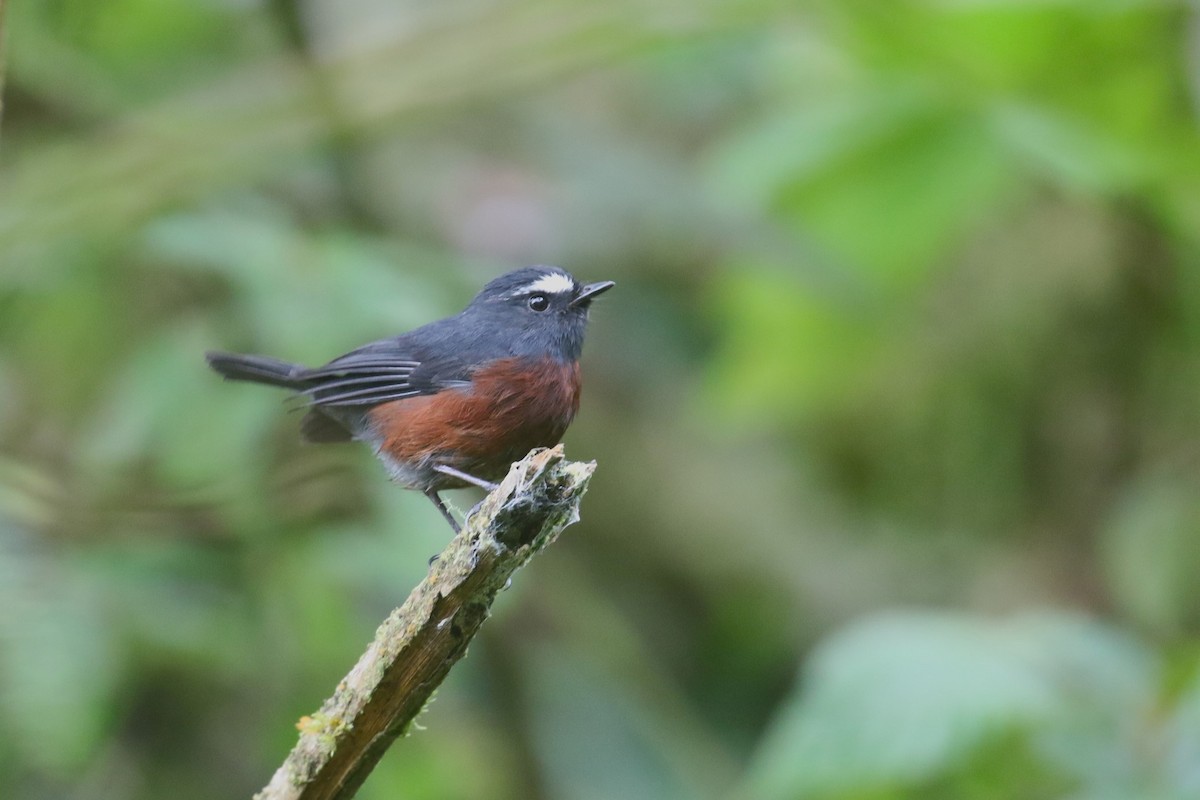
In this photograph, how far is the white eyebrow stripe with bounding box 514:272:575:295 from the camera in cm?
399

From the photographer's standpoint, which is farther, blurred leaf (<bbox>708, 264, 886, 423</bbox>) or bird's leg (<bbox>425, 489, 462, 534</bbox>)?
blurred leaf (<bbox>708, 264, 886, 423</bbox>)

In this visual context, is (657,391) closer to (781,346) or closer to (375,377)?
(781,346)

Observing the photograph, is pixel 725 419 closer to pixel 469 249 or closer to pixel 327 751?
pixel 469 249

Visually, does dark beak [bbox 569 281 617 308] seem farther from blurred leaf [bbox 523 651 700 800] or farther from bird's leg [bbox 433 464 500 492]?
blurred leaf [bbox 523 651 700 800]

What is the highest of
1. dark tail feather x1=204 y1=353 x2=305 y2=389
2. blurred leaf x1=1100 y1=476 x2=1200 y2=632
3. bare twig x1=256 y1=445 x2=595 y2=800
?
blurred leaf x1=1100 y1=476 x2=1200 y2=632

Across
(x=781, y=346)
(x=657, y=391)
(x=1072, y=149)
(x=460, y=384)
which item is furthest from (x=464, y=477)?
(x=657, y=391)

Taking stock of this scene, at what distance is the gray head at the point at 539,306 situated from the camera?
3.91 m

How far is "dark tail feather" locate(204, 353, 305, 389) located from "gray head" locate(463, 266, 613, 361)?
0.54 meters

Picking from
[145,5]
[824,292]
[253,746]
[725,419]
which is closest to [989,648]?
[824,292]

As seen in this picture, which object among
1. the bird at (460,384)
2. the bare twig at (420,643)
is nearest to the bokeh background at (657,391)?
the bird at (460,384)

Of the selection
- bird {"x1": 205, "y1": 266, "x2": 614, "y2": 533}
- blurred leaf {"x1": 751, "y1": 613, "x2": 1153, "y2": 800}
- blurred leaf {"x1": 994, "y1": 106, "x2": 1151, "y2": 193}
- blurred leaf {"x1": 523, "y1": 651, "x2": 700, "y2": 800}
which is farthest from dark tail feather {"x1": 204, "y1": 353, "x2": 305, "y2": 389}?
blurred leaf {"x1": 994, "y1": 106, "x2": 1151, "y2": 193}

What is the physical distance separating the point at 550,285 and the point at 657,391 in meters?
3.30

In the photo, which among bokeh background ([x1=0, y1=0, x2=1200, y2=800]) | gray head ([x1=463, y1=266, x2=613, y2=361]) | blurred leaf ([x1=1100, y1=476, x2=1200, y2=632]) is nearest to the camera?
gray head ([x1=463, y1=266, x2=613, y2=361])

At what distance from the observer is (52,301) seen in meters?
5.36
